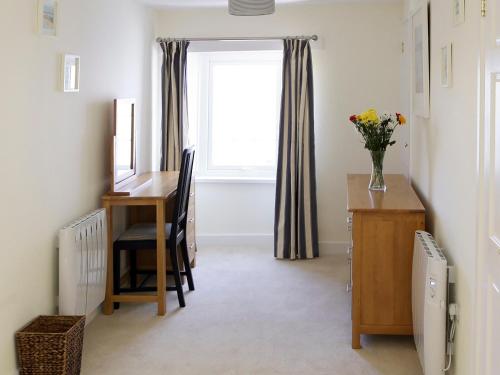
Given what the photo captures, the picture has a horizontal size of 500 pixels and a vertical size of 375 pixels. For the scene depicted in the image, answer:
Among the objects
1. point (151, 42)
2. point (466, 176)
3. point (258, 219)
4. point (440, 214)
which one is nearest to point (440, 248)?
point (440, 214)

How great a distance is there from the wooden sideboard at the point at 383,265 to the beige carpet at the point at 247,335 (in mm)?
174

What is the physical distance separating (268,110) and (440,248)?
337cm

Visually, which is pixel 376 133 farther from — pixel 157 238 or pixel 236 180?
pixel 236 180

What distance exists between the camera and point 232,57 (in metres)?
6.30

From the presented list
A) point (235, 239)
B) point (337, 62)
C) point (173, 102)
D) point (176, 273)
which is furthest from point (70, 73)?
point (235, 239)

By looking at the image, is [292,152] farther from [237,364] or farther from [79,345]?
[79,345]

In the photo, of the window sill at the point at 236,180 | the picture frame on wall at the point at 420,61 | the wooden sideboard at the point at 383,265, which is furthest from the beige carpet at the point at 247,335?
the picture frame on wall at the point at 420,61

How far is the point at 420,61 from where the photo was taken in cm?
418

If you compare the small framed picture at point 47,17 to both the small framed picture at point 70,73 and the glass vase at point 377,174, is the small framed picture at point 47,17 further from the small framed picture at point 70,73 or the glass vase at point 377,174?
the glass vase at point 377,174

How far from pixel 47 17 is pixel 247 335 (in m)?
2.07

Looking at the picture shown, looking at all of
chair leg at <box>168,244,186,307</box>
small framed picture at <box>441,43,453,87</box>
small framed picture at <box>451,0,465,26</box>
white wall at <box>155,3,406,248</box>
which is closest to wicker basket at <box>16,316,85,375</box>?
chair leg at <box>168,244,186,307</box>

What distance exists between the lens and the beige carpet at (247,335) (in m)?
3.46

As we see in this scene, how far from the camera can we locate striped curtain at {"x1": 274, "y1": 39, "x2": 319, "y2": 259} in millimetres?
5766

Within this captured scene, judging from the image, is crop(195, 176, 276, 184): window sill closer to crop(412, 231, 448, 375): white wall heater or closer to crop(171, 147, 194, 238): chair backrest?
crop(171, 147, 194, 238): chair backrest
